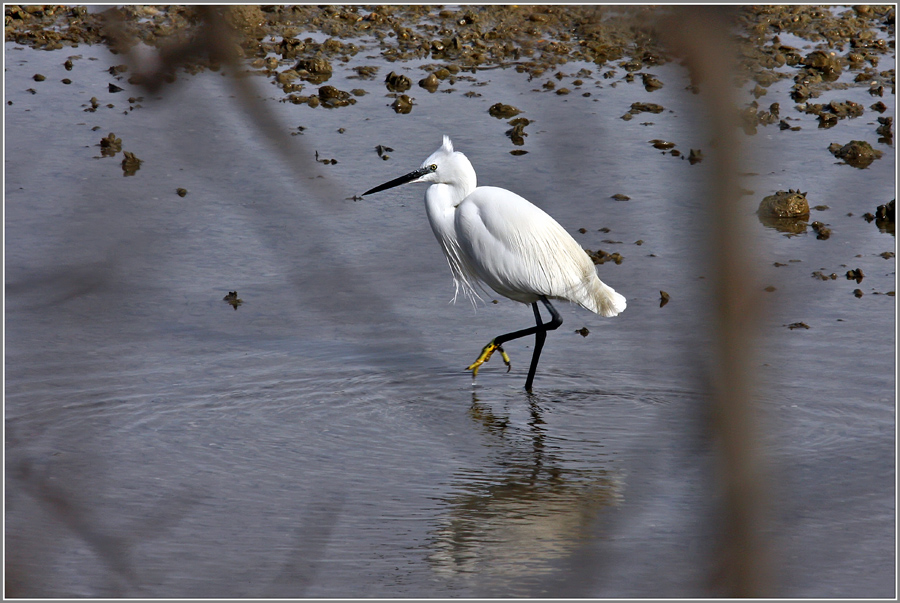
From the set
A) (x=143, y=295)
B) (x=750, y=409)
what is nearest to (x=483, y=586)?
(x=750, y=409)

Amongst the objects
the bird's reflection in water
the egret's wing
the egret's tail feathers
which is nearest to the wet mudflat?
the bird's reflection in water

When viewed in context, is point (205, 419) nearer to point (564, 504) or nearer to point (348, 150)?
point (564, 504)

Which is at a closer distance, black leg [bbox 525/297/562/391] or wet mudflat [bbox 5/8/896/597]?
wet mudflat [bbox 5/8/896/597]

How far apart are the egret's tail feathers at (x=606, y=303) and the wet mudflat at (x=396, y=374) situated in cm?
A: 31

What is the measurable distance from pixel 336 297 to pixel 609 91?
2714mm

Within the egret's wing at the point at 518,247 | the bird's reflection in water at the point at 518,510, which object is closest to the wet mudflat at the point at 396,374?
the bird's reflection in water at the point at 518,510

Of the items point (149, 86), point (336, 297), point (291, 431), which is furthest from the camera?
point (336, 297)

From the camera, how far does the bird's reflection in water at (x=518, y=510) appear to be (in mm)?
3416

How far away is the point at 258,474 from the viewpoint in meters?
4.14

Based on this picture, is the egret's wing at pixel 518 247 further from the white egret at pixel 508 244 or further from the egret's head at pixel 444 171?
the egret's head at pixel 444 171

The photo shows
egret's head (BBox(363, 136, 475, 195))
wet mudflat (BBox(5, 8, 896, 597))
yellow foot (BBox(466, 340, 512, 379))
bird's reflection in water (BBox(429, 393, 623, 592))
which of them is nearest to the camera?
wet mudflat (BBox(5, 8, 896, 597))

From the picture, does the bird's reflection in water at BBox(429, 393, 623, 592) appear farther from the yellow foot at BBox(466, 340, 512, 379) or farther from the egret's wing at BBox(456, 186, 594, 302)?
the egret's wing at BBox(456, 186, 594, 302)

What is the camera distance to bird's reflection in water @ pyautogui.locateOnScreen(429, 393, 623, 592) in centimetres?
342

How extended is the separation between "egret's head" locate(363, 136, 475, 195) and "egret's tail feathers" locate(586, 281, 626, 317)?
2.89 ft
